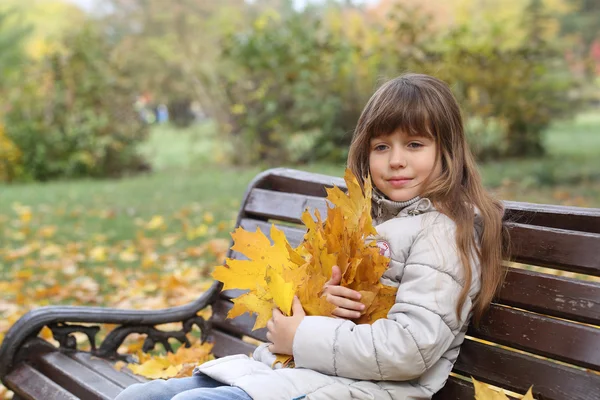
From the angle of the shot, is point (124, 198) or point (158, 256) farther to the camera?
point (124, 198)

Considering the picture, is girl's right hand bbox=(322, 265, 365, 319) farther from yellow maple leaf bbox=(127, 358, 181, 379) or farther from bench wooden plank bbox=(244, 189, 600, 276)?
yellow maple leaf bbox=(127, 358, 181, 379)

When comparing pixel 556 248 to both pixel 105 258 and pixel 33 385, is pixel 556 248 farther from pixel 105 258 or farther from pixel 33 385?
pixel 105 258

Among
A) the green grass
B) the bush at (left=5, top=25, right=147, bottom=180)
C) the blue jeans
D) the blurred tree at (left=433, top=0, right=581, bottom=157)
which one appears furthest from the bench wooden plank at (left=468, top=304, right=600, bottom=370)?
the bush at (left=5, top=25, right=147, bottom=180)

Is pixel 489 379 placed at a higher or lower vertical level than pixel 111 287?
higher

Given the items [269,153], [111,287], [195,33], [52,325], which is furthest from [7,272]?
[195,33]

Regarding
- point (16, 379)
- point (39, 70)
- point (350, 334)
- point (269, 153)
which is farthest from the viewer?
point (39, 70)

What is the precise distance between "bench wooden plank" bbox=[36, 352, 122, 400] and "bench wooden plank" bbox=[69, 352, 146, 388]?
0.03 metres

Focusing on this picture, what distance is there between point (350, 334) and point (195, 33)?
26.2m

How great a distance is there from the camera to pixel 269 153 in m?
12.4

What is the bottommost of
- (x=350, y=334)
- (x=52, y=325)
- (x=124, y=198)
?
(x=124, y=198)

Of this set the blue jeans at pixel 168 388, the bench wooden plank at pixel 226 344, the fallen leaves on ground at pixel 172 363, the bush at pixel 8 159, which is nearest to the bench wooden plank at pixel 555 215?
the blue jeans at pixel 168 388

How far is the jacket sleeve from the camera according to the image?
5.89 feet

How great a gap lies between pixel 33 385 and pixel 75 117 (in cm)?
1085

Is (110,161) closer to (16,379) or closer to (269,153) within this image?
(269,153)
